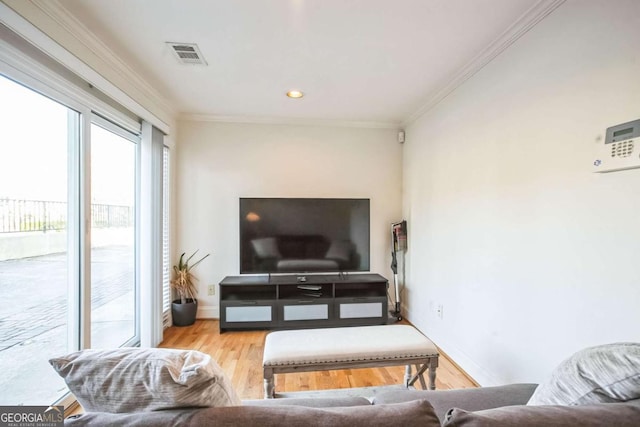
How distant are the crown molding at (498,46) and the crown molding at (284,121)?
2.75 ft

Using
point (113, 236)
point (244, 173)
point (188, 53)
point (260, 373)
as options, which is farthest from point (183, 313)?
point (188, 53)

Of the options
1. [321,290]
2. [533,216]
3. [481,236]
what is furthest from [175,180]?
[533,216]

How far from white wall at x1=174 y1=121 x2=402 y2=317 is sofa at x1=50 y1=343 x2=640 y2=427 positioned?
2.78 meters

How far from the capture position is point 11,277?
1.55 meters

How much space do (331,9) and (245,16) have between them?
517 millimetres

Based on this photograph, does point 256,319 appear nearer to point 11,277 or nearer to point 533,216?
point 11,277

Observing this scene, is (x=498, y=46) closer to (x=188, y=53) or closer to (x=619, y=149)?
(x=619, y=149)

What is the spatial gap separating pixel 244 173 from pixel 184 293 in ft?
5.28

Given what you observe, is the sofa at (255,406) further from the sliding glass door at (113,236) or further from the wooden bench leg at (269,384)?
the sliding glass door at (113,236)

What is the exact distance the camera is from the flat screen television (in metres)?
3.33

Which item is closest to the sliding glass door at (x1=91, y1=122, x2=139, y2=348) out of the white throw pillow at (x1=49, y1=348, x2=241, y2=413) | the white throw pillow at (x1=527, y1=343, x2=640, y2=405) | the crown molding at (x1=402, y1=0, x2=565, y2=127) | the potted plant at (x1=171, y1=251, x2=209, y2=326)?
the potted plant at (x1=171, y1=251, x2=209, y2=326)

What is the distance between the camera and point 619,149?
126 centimetres

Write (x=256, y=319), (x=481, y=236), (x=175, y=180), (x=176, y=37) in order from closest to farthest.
Result: (x=176, y=37), (x=481, y=236), (x=256, y=319), (x=175, y=180)

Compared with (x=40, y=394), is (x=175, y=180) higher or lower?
higher
